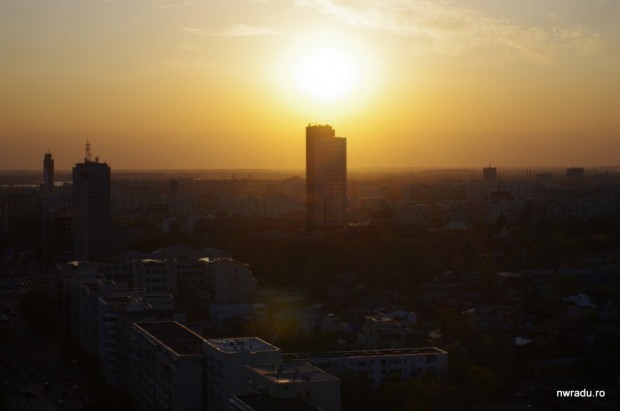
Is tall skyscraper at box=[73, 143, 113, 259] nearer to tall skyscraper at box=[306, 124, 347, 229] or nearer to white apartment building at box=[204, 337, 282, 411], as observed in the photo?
tall skyscraper at box=[306, 124, 347, 229]

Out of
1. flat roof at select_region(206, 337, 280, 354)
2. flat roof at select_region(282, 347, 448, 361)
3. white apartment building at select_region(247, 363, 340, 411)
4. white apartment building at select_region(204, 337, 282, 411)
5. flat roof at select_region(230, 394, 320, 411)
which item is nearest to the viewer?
flat roof at select_region(230, 394, 320, 411)

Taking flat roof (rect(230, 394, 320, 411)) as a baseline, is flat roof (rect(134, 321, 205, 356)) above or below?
above

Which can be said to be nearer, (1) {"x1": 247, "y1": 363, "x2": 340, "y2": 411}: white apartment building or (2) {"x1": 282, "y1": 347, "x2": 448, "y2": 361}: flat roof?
(1) {"x1": 247, "y1": 363, "x2": 340, "y2": 411}: white apartment building

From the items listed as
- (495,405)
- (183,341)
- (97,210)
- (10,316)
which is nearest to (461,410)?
(495,405)

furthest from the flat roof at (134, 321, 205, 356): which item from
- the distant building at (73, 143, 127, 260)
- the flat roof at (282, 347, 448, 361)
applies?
the distant building at (73, 143, 127, 260)

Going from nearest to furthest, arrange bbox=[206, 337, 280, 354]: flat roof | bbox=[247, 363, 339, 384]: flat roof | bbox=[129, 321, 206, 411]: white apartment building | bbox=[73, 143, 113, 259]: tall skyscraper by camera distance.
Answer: bbox=[247, 363, 339, 384]: flat roof, bbox=[206, 337, 280, 354]: flat roof, bbox=[129, 321, 206, 411]: white apartment building, bbox=[73, 143, 113, 259]: tall skyscraper
